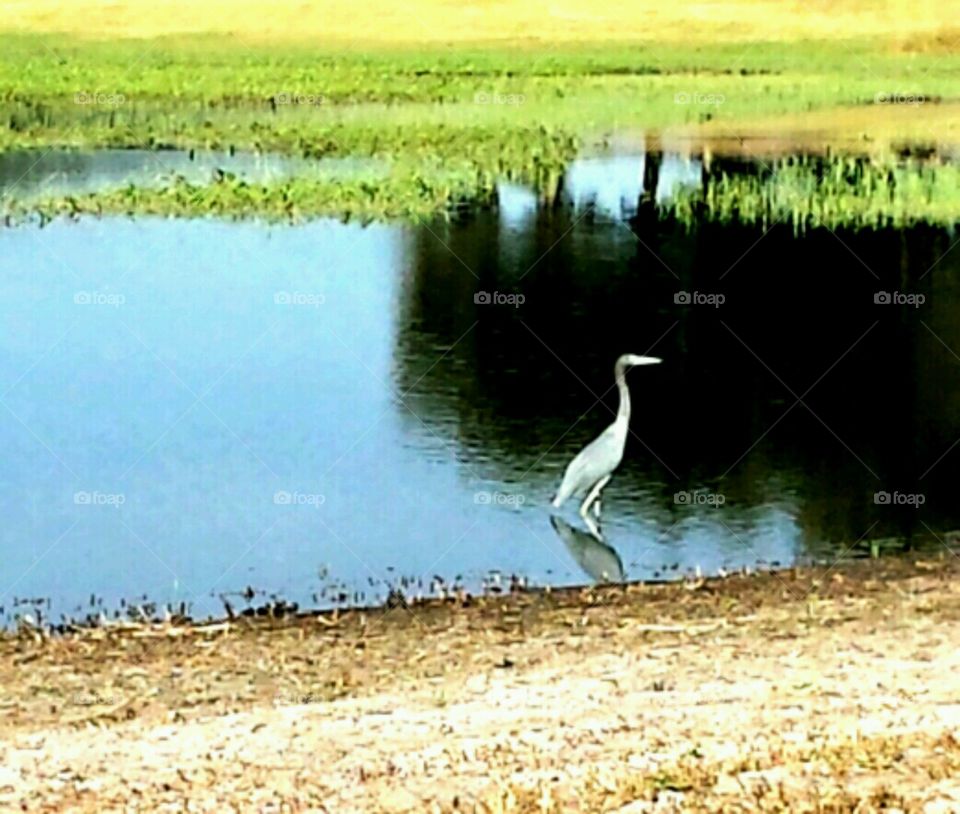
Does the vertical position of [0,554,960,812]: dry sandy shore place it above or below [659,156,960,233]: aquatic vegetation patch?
below

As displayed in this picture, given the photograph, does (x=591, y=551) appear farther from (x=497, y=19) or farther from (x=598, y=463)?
(x=497, y=19)

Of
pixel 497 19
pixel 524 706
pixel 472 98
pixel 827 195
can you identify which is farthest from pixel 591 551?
pixel 497 19

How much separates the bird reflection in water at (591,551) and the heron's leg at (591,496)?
2.6 inches

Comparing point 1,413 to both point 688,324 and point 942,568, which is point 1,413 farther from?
point 942,568

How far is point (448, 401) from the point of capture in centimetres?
1048

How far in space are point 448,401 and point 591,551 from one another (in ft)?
7.98

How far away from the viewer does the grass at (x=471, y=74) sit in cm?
1872

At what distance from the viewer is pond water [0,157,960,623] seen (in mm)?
8242

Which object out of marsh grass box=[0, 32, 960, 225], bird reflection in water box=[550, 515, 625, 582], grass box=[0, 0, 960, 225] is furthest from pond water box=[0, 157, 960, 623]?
grass box=[0, 0, 960, 225]

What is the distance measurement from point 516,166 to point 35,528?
900cm

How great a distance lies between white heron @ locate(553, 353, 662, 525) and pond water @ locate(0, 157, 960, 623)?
0.08 meters

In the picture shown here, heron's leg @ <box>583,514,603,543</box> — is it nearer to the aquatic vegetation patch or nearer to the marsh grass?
the aquatic vegetation patch

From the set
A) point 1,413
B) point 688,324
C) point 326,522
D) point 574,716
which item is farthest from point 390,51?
point 574,716

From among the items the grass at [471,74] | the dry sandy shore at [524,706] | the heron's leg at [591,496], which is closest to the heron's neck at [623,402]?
the heron's leg at [591,496]
